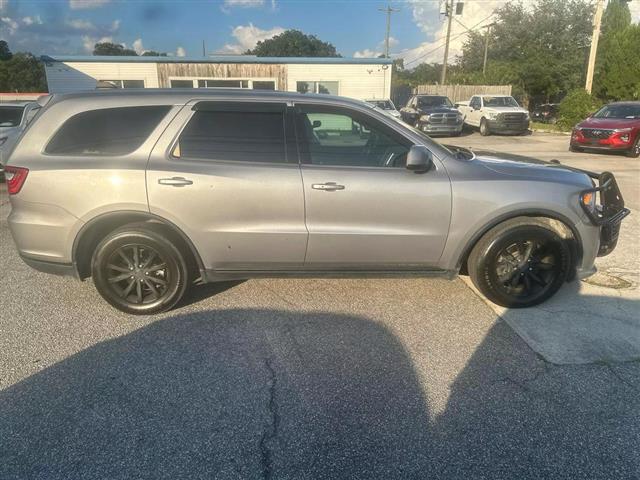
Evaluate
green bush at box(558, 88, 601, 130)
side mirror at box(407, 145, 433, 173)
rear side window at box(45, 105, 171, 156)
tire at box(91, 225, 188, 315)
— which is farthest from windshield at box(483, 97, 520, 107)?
tire at box(91, 225, 188, 315)

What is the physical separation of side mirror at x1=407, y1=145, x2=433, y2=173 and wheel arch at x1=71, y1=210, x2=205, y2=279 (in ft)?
5.99

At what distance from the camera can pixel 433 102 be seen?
22969 mm

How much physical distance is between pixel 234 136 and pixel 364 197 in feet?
3.74

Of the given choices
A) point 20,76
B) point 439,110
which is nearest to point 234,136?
point 439,110

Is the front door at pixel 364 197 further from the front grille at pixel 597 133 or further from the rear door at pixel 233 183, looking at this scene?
the front grille at pixel 597 133

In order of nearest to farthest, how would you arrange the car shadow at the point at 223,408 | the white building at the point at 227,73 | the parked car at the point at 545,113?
the car shadow at the point at 223,408
the white building at the point at 227,73
the parked car at the point at 545,113

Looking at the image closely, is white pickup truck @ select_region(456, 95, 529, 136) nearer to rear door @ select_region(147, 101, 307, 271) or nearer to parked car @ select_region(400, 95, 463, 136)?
parked car @ select_region(400, 95, 463, 136)

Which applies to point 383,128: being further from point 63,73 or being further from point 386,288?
point 63,73

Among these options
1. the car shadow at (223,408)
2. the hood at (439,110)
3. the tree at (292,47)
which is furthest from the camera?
the tree at (292,47)

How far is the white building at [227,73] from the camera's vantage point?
24703mm

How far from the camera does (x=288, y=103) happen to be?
12.1ft

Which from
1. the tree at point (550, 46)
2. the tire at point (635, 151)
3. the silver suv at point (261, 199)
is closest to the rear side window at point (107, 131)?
the silver suv at point (261, 199)

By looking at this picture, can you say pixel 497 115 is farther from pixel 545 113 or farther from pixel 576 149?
pixel 545 113

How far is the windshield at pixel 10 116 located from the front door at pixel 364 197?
8837 millimetres
